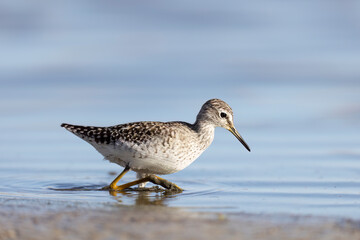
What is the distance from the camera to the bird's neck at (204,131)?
33.6ft

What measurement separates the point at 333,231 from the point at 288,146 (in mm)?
7574

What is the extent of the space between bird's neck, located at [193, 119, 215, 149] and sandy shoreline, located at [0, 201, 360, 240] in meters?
2.96

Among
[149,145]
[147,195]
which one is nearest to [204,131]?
[149,145]

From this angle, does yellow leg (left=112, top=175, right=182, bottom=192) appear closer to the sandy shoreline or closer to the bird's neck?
the bird's neck

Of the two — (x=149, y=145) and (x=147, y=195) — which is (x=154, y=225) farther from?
(x=149, y=145)

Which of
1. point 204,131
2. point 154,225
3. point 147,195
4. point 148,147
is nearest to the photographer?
point 154,225

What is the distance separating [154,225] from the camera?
6.38m

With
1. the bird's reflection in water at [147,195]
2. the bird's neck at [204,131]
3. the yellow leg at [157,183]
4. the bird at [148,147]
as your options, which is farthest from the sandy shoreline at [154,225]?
the bird's neck at [204,131]

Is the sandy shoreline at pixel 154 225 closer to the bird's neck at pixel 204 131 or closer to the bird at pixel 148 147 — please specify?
the bird at pixel 148 147

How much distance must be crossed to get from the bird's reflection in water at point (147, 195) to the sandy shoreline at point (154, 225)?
1.00 meters

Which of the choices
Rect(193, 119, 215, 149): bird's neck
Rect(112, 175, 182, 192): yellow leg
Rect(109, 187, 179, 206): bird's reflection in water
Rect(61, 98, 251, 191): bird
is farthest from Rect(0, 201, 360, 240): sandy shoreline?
Rect(193, 119, 215, 149): bird's neck

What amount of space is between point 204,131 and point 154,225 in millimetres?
4097

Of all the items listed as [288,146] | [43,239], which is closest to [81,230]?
[43,239]

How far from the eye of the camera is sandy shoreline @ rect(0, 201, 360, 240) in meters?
5.99
